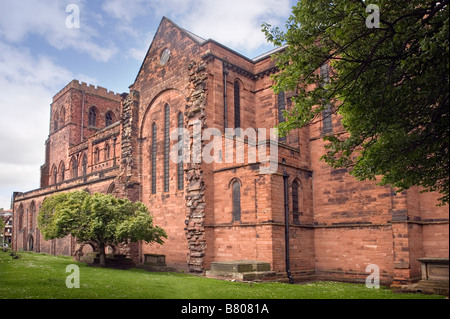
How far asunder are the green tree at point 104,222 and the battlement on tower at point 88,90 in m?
33.5

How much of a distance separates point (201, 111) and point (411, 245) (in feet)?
41.5

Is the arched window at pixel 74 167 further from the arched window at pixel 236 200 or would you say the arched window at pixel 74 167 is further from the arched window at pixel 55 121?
the arched window at pixel 236 200

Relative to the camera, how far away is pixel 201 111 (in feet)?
75.1

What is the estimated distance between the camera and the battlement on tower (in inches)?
2099

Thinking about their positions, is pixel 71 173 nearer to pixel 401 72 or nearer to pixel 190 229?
pixel 190 229

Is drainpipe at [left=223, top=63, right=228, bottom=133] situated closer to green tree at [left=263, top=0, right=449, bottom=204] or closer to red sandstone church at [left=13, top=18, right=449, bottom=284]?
red sandstone church at [left=13, top=18, right=449, bottom=284]

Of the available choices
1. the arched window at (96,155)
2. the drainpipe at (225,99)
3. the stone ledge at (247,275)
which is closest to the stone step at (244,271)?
the stone ledge at (247,275)

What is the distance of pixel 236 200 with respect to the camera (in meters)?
21.0

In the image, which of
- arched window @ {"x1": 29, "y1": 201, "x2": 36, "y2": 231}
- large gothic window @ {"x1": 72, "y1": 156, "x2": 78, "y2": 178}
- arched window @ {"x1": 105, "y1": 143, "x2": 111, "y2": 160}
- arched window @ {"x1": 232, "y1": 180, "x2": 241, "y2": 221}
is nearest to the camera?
arched window @ {"x1": 232, "y1": 180, "x2": 241, "y2": 221}

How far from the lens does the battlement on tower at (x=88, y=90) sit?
5331 centimetres

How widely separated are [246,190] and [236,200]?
1040 mm

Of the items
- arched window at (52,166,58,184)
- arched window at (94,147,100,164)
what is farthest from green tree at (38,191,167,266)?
arched window at (52,166,58,184)

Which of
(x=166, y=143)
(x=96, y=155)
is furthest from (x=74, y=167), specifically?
(x=166, y=143)

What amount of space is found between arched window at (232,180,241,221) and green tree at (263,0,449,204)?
9.08 m
